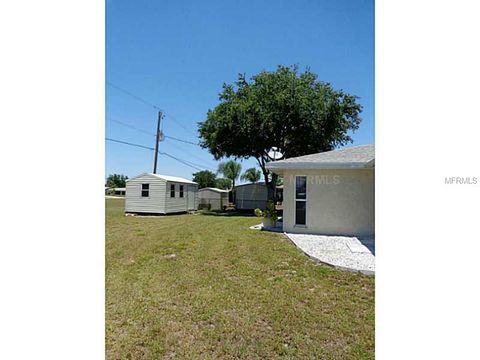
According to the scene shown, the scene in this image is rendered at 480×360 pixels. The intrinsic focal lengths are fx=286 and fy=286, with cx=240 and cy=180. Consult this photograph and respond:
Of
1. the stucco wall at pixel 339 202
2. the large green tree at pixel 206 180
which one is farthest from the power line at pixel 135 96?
the large green tree at pixel 206 180

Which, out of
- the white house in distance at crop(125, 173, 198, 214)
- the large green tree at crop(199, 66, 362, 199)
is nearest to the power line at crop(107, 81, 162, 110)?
the large green tree at crop(199, 66, 362, 199)

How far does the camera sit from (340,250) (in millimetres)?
3695

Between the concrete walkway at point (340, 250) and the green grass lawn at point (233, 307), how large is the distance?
18 centimetres

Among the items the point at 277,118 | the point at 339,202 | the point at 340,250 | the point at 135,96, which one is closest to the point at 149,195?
the point at 277,118

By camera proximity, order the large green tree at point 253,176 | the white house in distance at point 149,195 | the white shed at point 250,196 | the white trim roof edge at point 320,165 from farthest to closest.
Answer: the large green tree at point 253,176, the white shed at point 250,196, the white house in distance at point 149,195, the white trim roof edge at point 320,165

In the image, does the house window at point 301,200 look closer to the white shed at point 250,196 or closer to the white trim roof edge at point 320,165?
the white trim roof edge at point 320,165

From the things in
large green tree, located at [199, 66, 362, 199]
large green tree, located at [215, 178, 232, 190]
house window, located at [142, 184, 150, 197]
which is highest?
large green tree, located at [199, 66, 362, 199]

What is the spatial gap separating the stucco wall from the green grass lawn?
1836 millimetres

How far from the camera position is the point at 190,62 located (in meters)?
1.98

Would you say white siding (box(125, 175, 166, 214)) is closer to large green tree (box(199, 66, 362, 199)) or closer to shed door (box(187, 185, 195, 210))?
shed door (box(187, 185, 195, 210))

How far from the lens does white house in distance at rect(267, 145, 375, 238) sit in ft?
16.0

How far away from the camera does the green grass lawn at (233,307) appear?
1.45m

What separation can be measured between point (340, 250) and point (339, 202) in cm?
148

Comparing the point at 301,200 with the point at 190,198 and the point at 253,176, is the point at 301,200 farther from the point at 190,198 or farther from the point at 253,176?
the point at 253,176
